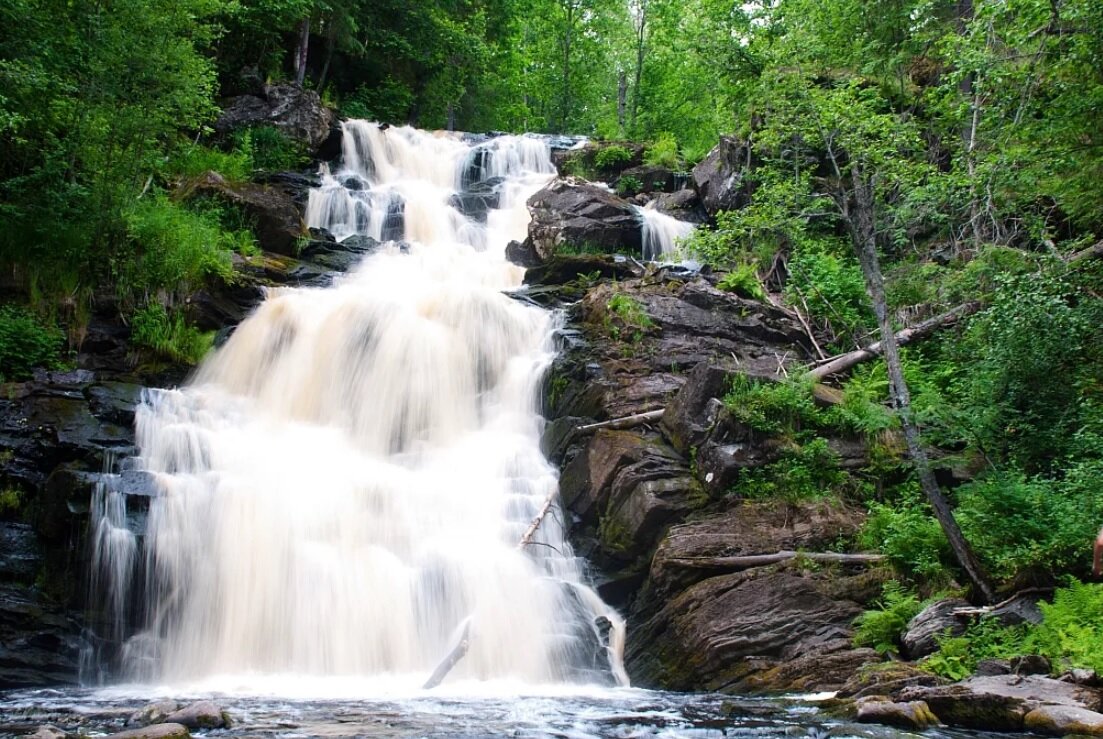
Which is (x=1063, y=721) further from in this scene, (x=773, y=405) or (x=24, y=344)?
(x=24, y=344)

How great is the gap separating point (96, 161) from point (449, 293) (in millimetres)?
6503

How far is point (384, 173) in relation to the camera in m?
23.5

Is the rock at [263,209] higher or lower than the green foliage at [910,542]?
higher

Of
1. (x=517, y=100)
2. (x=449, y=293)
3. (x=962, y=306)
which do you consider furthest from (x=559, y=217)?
(x=517, y=100)

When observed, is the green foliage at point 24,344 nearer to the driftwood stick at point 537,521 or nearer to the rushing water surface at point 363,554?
the rushing water surface at point 363,554

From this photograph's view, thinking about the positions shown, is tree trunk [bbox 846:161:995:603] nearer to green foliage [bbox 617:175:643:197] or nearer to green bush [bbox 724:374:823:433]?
green bush [bbox 724:374:823:433]

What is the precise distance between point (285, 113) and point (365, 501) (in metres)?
16.2

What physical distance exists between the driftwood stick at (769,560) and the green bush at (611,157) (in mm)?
18172

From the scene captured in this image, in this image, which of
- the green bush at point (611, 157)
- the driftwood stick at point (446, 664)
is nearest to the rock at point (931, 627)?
the driftwood stick at point (446, 664)

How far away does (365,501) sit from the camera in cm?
1106

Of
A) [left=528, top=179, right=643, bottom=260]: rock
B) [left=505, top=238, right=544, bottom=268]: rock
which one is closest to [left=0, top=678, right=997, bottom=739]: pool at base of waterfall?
[left=528, top=179, right=643, bottom=260]: rock

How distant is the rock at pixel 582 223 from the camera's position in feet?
61.3

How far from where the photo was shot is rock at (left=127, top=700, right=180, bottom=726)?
239 inches

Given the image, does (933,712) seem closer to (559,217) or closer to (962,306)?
(962,306)
